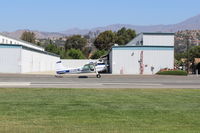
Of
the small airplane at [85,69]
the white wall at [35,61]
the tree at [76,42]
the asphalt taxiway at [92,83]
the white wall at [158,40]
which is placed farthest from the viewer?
the tree at [76,42]

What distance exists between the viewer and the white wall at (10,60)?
168ft

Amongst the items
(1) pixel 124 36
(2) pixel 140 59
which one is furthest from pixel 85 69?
(1) pixel 124 36

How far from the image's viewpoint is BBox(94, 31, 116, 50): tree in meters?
131

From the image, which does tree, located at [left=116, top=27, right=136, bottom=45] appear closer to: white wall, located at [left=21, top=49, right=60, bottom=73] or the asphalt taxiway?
white wall, located at [left=21, top=49, right=60, bottom=73]

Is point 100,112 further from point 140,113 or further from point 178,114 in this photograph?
point 178,114

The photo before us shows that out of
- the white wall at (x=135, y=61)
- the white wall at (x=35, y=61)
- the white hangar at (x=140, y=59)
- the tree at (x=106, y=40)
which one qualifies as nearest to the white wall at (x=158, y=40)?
the white hangar at (x=140, y=59)

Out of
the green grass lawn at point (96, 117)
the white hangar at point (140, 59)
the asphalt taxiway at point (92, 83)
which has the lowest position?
the green grass lawn at point (96, 117)

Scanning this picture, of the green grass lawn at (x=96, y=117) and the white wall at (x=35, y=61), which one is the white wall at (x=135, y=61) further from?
the green grass lawn at (x=96, y=117)

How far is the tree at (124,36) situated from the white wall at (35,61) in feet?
148

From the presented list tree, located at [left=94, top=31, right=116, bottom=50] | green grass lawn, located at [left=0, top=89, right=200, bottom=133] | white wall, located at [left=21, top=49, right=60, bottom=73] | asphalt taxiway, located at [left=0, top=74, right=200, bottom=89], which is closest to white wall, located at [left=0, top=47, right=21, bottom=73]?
white wall, located at [left=21, top=49, right=60, bottom=73]

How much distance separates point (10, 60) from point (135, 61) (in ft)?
54.8

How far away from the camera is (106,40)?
131000 millimetres

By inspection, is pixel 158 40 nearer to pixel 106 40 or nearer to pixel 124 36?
pixel 106 40

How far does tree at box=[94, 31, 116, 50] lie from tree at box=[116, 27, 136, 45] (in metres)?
2.02
